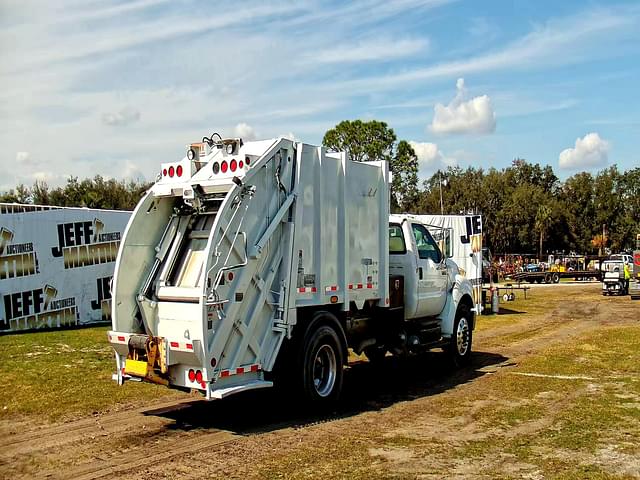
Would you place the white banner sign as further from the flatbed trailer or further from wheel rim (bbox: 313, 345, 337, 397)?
the flatbed trailer

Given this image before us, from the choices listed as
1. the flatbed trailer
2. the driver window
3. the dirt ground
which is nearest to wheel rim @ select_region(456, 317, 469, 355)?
the dirt ground

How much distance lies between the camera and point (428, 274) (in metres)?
12.1

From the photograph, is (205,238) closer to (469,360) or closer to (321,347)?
(321,347)

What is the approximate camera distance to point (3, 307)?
18797mm

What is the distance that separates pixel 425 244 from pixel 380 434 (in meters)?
4.85

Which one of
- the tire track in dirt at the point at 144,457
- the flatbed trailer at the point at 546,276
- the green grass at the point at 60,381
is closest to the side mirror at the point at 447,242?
the green grass at the point at 60,381

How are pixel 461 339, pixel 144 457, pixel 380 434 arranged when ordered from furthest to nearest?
pixel 461 339
pixel 380 434
pixel 144 457

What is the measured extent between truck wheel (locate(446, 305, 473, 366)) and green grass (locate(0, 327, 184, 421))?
17.5ft

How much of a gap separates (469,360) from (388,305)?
363cm

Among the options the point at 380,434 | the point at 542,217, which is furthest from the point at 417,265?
the point at 542,217

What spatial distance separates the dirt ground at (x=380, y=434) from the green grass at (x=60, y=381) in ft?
2.02

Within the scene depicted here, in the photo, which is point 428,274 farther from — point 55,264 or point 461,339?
point 55,264

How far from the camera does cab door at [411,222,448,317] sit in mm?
11867

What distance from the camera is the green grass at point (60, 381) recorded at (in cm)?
976
